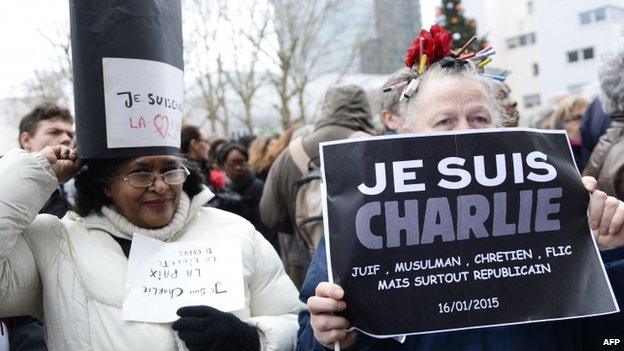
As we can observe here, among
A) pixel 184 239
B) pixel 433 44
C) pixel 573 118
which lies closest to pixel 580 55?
pixel 573 118

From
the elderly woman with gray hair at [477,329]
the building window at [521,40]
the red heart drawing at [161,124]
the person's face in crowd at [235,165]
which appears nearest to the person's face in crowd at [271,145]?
the person's face in crowd at [235,165]

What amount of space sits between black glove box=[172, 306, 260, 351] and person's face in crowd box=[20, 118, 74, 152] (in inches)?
94.0

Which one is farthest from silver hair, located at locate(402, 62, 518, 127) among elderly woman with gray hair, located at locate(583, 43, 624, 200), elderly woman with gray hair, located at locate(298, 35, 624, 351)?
elderly woman with gray hair, located at locate(583, 43, 624, 200)

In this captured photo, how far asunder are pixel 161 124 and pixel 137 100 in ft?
0.42

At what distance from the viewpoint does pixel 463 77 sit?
2.01 metres

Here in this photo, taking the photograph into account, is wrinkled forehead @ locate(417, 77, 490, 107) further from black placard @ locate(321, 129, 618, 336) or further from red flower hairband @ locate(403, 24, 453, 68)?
black placard @ locate(321, 129, 618, 336)

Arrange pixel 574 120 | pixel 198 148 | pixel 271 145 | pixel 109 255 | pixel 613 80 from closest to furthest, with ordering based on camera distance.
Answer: pixel 109 255 → pixel 613 80 → pixel 198 148 → pixel 574 120 → pixel 271 145

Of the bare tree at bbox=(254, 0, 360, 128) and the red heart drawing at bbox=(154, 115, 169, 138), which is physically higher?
the bare tree at bbox=(254, 0, 360, 128)

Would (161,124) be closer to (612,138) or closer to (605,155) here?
(605,155)

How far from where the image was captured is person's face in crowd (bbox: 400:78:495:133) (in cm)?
196

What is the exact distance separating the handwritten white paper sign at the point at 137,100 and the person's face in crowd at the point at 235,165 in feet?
12.4

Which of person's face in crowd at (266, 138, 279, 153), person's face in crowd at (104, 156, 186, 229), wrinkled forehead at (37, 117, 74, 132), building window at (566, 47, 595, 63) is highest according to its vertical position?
building window at (566, 47, 595, 63)

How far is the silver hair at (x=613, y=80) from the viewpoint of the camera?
2.78m

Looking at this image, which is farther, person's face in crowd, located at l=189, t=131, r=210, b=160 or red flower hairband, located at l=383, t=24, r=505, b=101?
person's face in crowd, located at l=189, t=131, r=210, b=160
